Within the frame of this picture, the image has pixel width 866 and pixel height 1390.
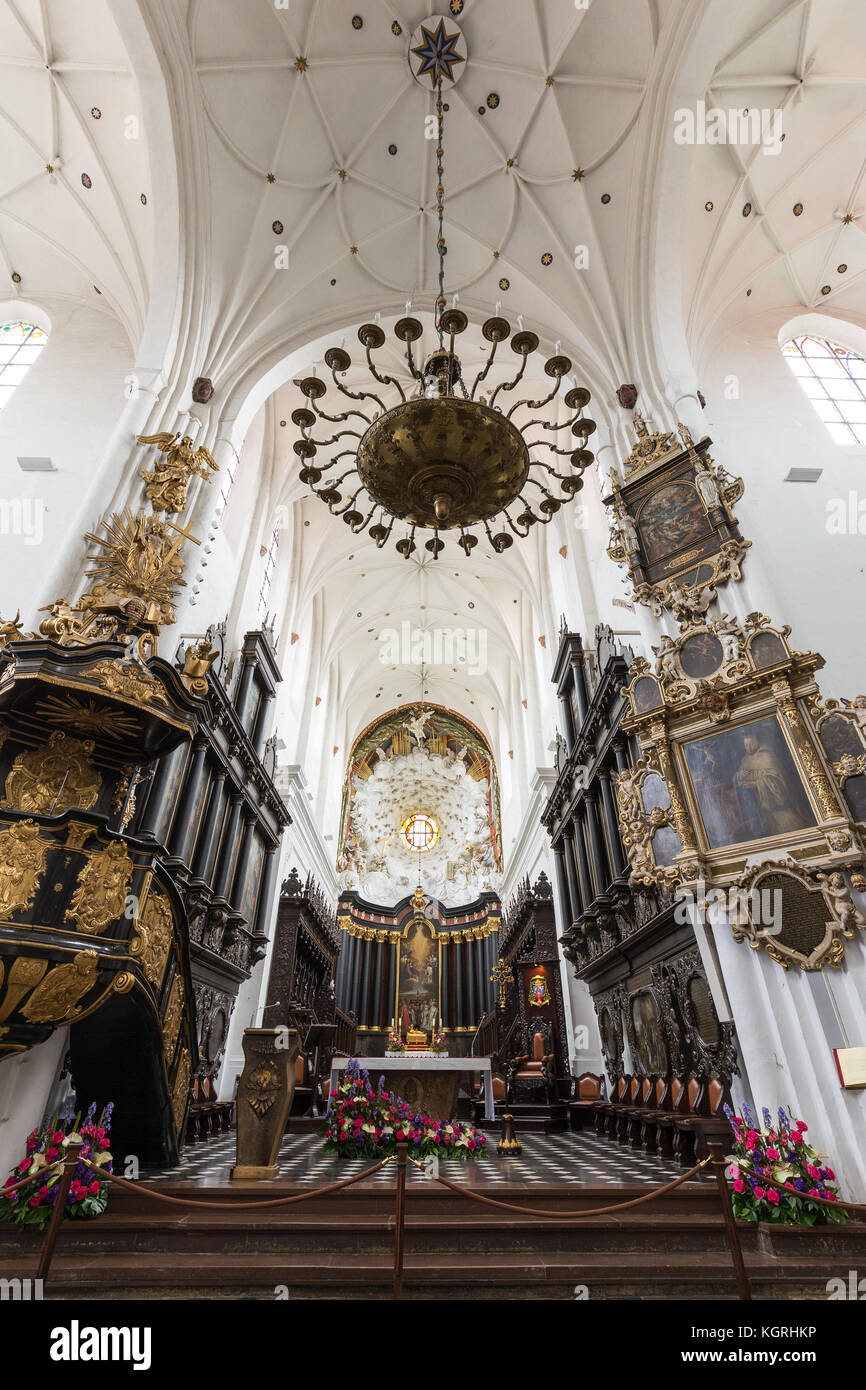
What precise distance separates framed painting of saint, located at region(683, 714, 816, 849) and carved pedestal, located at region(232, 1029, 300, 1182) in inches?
184

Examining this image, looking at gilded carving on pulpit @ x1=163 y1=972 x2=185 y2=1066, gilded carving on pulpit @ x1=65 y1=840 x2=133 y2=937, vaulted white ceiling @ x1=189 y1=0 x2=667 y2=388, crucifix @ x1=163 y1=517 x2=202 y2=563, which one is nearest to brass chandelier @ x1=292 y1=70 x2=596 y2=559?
crucifix @ x1=163 y1=517 x2=202 y2=563

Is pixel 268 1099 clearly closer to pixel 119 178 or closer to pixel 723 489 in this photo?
pixel 723 489

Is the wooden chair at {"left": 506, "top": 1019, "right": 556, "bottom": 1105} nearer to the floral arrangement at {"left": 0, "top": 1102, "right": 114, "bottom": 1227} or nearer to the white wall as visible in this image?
the floral arrangement at {"left": 0, "top": 1102, "right": 114, "bottom": 1227}

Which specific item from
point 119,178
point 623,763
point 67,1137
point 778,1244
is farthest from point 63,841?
point 119,178

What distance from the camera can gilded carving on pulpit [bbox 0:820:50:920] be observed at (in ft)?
15.0

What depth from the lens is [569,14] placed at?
33.9 feet

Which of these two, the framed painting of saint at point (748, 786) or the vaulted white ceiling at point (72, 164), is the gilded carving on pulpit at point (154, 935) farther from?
the vaulted white ceiling at point (72, 164)

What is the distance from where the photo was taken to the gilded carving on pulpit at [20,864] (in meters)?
4.57

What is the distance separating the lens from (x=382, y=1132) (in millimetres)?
6980

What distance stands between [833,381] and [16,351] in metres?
16.3

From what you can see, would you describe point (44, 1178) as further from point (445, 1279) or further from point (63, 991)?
point (445, 1279)

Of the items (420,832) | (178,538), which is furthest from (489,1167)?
(420,832)

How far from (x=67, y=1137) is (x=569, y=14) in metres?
16.5

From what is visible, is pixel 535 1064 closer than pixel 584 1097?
No
